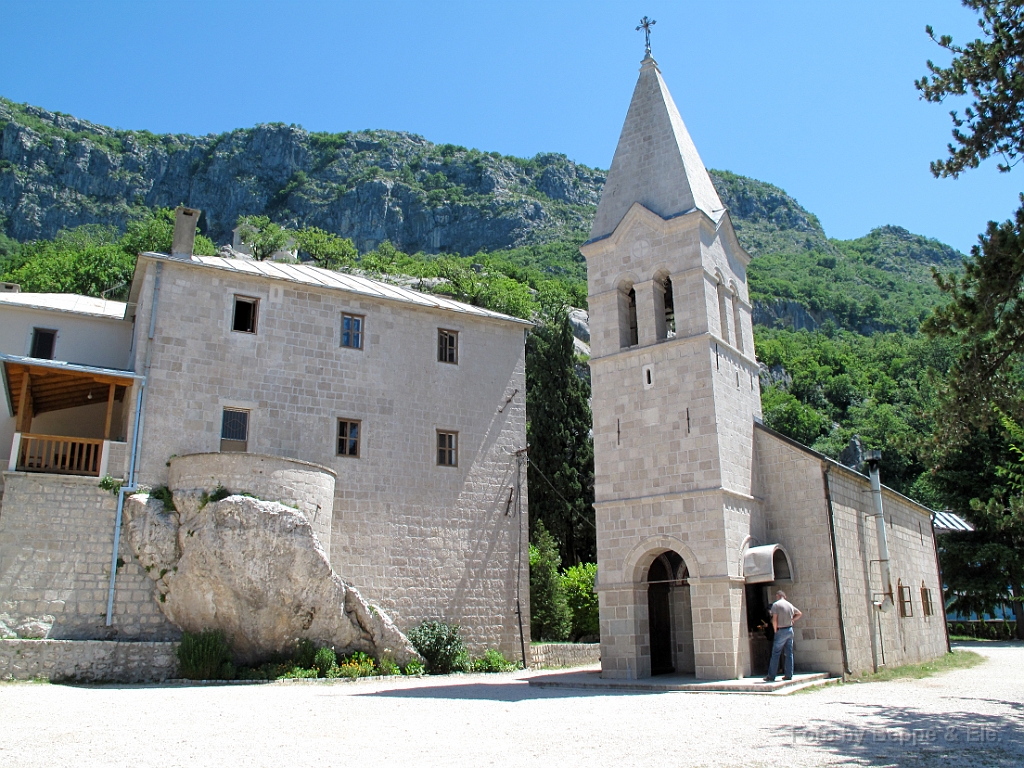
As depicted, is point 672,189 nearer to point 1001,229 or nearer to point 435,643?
point 1001,229

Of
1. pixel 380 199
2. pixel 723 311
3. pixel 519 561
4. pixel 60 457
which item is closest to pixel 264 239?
pixel 60 457

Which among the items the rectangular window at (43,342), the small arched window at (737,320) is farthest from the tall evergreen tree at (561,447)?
the rectangular window at (43,342)

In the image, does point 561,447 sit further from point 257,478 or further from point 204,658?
point 204,658

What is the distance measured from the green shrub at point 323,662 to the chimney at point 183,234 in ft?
37.8

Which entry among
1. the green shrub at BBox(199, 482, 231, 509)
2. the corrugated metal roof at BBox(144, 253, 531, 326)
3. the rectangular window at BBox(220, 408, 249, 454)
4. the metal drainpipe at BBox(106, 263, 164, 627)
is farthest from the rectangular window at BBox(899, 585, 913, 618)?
the metal drainpipe at BBox(106, 263, 164, 627)

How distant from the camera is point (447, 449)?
2462 centimetres

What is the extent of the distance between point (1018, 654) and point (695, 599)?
15.5 metres

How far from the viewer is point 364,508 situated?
2259cm

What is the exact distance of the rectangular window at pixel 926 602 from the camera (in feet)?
78.3

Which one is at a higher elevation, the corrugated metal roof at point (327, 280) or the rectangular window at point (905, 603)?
the corrugated metal roof at point (327, 280)

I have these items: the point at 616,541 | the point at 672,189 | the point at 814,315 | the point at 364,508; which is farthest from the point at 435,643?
the point at 814,315

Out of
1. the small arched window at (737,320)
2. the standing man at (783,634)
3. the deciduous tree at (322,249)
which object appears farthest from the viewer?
the deciduous tree at (322,249)

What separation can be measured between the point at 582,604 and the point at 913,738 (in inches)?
882

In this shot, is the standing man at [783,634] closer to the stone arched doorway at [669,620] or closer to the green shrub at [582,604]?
the stone arched doorway at [669,620]
